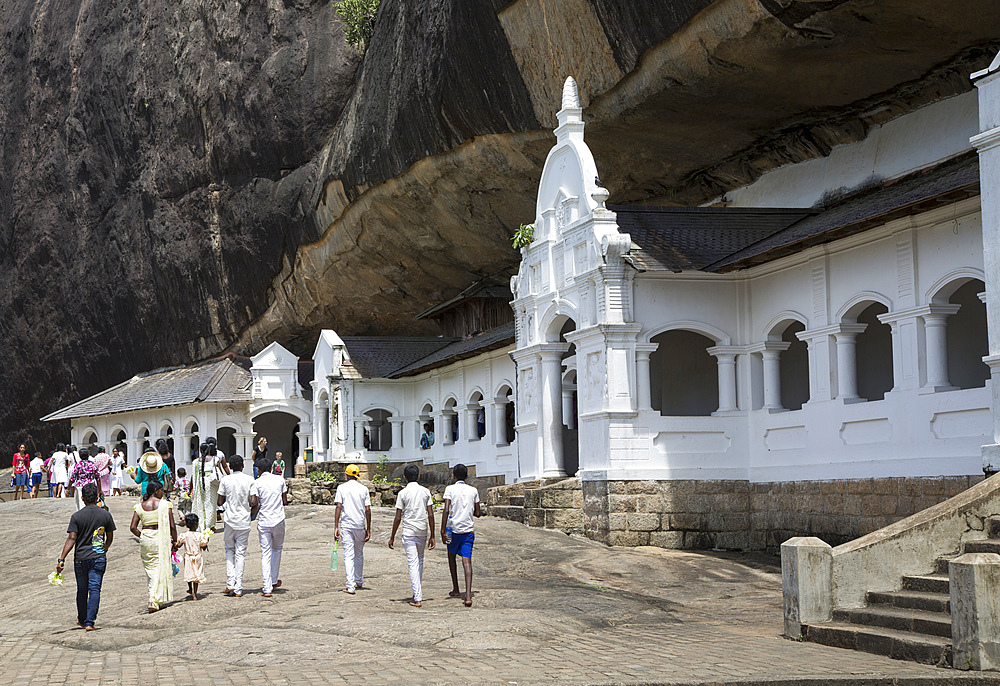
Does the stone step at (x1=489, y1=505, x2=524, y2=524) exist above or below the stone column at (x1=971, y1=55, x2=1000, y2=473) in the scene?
below

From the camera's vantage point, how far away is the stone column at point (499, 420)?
2823 cm

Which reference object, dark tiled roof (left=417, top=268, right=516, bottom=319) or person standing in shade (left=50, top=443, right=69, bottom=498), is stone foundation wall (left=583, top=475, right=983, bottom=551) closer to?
dark tiled roof (left=417, top=268, right=516, bottom=319)

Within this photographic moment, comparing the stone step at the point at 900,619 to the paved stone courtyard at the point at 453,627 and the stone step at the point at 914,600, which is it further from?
the paved stone courtyard at the point at 453,627

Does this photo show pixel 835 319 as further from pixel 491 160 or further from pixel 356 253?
pixel 356 253

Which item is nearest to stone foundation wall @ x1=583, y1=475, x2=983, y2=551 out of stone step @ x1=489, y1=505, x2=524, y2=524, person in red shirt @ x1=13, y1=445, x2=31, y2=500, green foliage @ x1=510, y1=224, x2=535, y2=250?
stone step @ x1=489, y1=505, x2=524, y2=524

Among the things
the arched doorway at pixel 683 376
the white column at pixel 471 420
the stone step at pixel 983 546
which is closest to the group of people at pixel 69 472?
the white column at pixel 471 420

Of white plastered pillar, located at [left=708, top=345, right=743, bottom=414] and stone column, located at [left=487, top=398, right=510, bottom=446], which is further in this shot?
stone column, located at [left=487, top=398, right=510, bottom=446]

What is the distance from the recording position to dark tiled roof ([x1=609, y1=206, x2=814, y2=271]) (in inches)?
790

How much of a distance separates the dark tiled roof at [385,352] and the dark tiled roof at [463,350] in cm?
73

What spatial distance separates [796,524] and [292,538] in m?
8.09

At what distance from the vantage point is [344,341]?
3634cm

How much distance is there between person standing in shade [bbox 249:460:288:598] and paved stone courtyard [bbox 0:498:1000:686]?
14.2 inches

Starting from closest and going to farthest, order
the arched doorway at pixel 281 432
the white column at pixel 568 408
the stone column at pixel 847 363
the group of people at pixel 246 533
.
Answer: the group of people at pixel 246 533 < the stone column at pixel 847 363 < the white column at pixel 568 408 < the arched doorway at pixel 281 432

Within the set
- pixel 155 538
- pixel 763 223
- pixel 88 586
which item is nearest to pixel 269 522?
pixel 155 538
